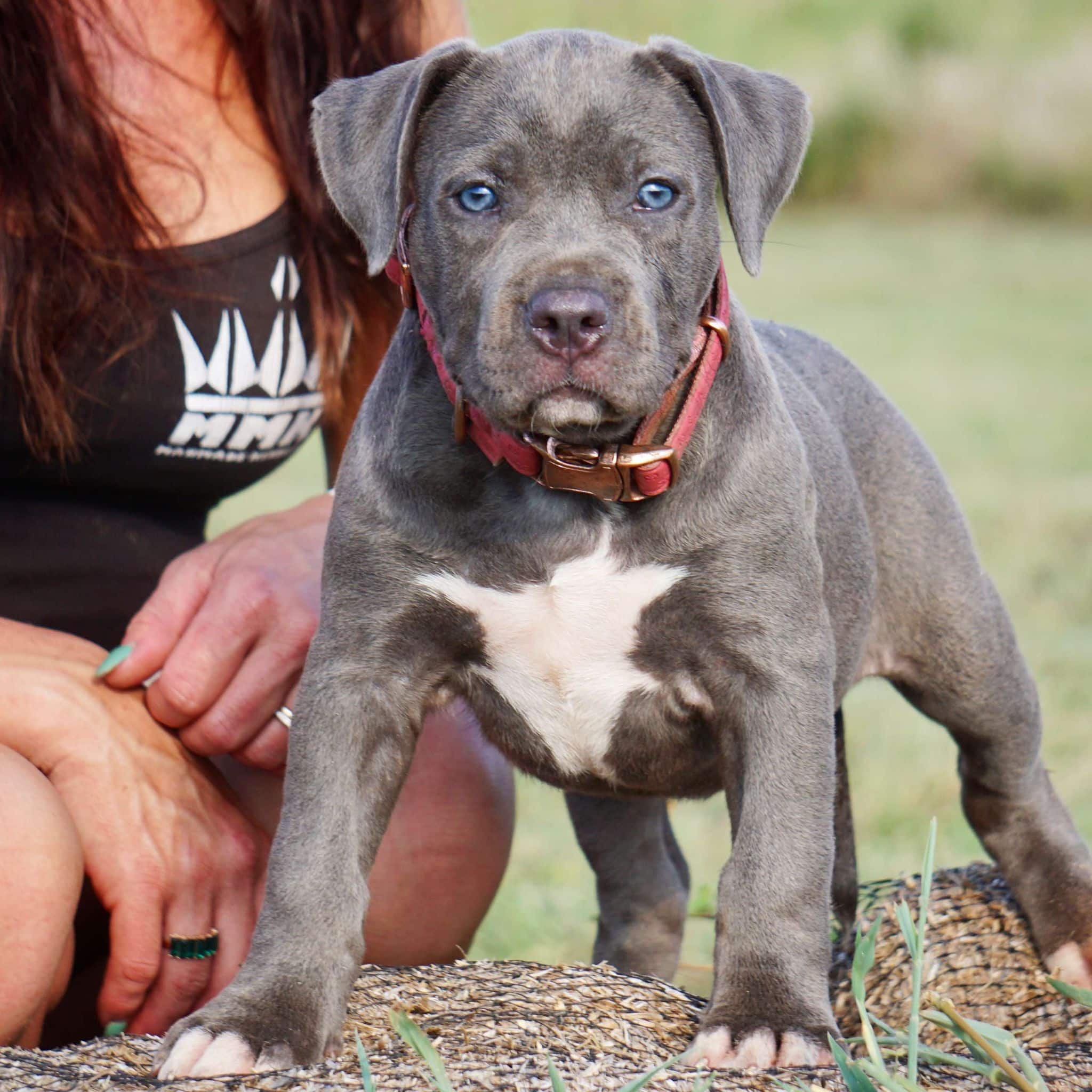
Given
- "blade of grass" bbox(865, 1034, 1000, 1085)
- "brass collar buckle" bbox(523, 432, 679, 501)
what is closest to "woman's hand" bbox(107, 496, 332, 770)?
"brass collar buckle" bbox(523, 432, 679, 501)

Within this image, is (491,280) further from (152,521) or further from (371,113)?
(152,521)

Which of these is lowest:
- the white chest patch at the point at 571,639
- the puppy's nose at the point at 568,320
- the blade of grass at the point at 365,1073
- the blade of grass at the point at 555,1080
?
the blade of grass at the point at 365,1073

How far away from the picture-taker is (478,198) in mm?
2443

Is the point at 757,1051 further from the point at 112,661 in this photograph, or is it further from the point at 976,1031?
the point at 112,661

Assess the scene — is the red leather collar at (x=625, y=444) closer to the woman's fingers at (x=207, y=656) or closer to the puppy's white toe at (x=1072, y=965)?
the woman's fingers at (x=207, y=656)

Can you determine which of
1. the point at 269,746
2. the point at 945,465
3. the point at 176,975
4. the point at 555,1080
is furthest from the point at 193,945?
the point at 945,465

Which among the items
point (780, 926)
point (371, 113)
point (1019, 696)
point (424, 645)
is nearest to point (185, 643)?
point (424, 645)

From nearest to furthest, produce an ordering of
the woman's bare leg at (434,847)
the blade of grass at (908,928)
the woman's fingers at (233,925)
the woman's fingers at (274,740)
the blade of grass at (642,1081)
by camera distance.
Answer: the blade of grass at (642,1081)
the blade of grass at (908,928)
the woman's fingers at (233,925)
the woman's fingers at (274,740)
the woman's bare leg at (434,847)

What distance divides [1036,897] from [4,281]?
230 cm

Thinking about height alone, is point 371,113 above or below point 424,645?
above

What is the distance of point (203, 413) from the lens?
325 cm

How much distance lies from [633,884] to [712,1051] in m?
1.15

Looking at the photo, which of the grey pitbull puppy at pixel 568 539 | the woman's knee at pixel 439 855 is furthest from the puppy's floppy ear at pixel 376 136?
the woman's knee at pixel 439 855

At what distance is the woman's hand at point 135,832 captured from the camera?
9.46 feet
